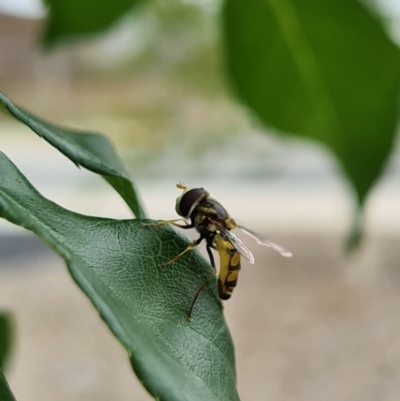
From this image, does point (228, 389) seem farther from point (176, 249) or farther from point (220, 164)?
point (220, 164)

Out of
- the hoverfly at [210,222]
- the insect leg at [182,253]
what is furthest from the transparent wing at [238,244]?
the insect leg at [182,253]

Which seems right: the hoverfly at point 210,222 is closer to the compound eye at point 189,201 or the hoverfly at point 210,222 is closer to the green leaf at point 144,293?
the compound eye at point 189,201

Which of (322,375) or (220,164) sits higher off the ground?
(220,164)

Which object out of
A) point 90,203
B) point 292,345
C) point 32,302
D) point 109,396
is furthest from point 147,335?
point 90,203

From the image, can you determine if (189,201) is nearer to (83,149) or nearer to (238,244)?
(238,244)

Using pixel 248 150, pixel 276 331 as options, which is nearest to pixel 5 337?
pixel 276 331

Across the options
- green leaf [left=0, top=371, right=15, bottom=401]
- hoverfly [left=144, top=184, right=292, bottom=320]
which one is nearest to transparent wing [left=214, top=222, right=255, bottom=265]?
hoverfly [left=144, top=184, right=292, bottom=320]

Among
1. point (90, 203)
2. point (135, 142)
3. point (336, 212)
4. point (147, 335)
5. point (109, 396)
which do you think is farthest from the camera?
point (336, 212)
